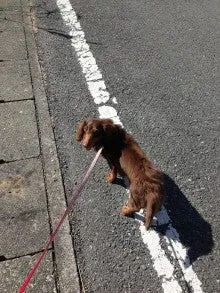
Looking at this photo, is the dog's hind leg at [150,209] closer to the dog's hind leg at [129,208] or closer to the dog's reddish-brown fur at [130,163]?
the dog's reddish-brown fur at [130,163]

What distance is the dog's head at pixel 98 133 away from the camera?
3508mm

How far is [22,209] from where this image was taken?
363 cm

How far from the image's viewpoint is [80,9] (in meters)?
6.82

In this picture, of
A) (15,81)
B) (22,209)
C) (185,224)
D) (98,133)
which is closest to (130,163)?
(98,133)

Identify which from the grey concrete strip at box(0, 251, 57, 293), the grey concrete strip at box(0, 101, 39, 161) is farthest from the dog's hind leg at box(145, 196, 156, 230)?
the grey concrete strip at box(0, 101, 39, 161)

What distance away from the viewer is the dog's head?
11.5 feet

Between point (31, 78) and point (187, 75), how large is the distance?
208 cm

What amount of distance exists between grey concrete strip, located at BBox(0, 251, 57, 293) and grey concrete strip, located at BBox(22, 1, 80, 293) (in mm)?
78

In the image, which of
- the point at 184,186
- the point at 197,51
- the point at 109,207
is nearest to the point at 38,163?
the point at 109,207

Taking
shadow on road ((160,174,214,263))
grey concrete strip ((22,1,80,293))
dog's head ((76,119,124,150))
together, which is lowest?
grey concrete strip ((22,1,80,293))

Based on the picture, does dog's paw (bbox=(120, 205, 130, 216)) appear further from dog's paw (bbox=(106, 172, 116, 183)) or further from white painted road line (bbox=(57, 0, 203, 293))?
dog's paw (bbox=(106, 172, 116, 183))

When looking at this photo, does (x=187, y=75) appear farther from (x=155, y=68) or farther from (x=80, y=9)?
(x=80, y=9)

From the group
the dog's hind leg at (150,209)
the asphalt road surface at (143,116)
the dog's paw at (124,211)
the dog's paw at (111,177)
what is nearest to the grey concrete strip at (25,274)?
the asphalt road surface at (143,116)

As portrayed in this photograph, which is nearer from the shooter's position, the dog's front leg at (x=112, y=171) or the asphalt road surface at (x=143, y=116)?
the asphalt road surface at (x=143, y=116)
